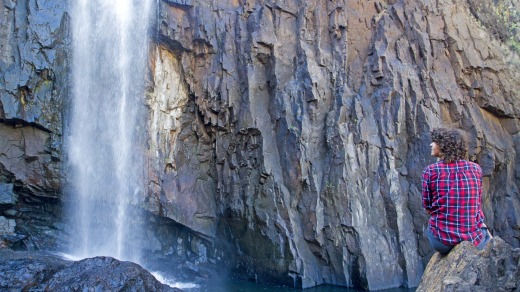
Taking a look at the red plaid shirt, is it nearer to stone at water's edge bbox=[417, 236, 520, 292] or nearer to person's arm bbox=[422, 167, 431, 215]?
person's arm bbox=[422, 167, 431, 215]

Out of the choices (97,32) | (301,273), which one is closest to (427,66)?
(301,273)

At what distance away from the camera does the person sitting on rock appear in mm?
3869

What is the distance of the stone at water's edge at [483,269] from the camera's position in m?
3.34

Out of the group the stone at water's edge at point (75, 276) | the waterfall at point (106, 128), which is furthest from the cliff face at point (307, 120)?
the stone at water's edge at point (75, 276)

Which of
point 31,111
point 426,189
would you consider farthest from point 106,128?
point 426,189

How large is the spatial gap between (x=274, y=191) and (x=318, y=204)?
1.16m

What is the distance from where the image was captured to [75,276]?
7871mm

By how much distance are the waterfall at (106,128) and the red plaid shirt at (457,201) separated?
1050cm

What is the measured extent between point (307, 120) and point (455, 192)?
8.76 metres

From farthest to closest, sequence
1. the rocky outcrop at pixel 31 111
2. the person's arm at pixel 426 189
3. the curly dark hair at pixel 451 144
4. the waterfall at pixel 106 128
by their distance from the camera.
Answer: the waterfall at pixel 106 128
the rocky outcrop at pixel 31 111
the person's arm at pixel 426 189
the curly dark hair at pixel 451 144

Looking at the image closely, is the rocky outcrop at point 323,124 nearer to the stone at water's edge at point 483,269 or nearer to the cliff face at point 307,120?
the cliff face at point 307,120

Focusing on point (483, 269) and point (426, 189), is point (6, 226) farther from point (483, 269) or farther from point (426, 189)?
point (483, 269)

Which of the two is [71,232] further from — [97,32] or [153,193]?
[97,32]

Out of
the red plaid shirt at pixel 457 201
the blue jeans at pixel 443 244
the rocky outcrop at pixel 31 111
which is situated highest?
the rocky outcrop at pixel 31 111
